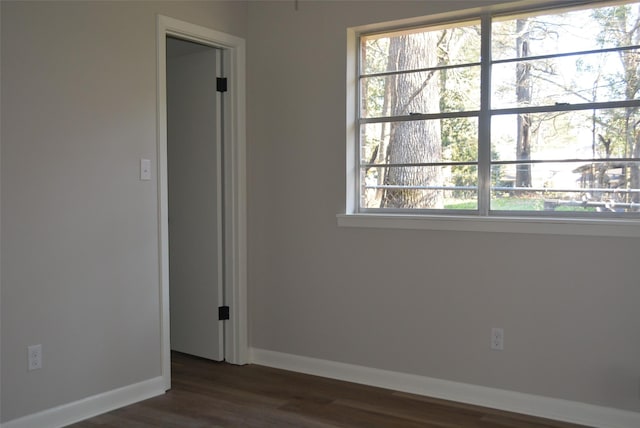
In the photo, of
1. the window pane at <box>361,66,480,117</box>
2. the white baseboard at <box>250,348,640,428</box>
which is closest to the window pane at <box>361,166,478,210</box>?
the window pane at <box>361,66,480,117</box>

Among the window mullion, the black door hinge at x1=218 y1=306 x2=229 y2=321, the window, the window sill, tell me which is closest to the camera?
the window sill

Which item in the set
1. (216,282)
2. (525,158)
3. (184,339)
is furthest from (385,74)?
(184,339)

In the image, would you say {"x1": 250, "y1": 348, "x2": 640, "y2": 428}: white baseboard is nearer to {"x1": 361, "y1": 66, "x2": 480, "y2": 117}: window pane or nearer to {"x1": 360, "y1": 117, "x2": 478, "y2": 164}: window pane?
{"x1": 360, "y1": 117, "x2": 478, "y2": 164}: window pane

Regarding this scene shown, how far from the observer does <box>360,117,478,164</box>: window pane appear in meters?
3.54

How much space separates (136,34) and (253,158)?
3.73 feet

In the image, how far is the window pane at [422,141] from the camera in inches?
139

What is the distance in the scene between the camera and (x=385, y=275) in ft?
12.2

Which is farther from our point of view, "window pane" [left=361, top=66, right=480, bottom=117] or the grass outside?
"window pane" [left=361, top=66, right=480, bottom=117]

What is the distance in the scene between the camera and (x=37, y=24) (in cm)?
294

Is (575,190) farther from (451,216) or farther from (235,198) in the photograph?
(235,198)

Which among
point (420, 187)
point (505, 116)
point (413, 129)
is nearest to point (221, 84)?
point (413, 129)

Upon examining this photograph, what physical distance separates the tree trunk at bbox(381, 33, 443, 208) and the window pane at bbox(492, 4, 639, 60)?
431mm

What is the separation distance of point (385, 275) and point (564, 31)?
1668mm

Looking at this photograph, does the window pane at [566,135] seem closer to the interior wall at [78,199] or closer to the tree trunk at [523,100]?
the tree trunk at [523,100]
